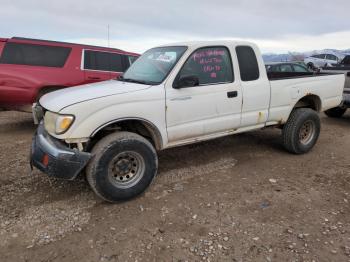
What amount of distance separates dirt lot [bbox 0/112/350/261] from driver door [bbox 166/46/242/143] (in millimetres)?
709

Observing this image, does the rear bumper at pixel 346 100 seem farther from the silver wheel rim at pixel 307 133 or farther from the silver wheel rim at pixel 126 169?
the silver wheel rim at pixel 126 169

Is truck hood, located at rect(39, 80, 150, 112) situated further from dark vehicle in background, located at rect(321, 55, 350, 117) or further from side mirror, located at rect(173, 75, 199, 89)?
dark vehicle in background, located at rect(321, 55, 350, 117)

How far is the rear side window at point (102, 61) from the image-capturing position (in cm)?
726

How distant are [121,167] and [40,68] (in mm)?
4097

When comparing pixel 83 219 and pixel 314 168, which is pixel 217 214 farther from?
pixel 314 168

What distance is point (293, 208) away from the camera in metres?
3.46

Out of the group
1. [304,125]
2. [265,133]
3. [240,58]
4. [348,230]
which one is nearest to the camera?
[348,230]

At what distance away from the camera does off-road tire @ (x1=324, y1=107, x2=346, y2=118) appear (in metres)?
8.32

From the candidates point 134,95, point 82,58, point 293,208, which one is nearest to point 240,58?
point 134,95

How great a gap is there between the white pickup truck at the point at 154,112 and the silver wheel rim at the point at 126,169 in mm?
11

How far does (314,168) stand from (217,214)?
6.96 ft

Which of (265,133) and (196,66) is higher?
(196,66)

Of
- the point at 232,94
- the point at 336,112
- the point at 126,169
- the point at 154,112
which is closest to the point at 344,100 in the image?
the point at 336,112

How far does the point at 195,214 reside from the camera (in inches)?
131
